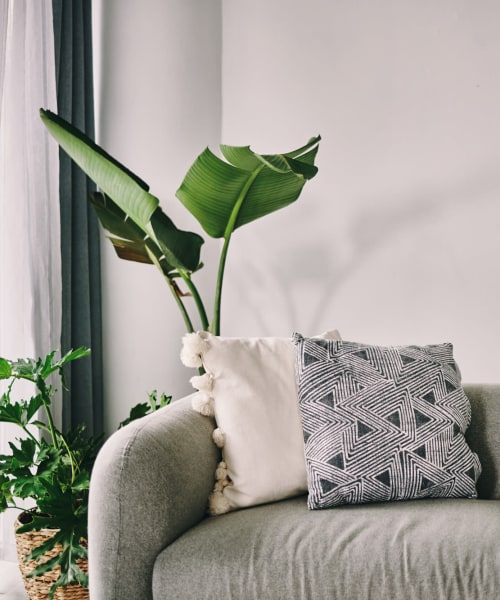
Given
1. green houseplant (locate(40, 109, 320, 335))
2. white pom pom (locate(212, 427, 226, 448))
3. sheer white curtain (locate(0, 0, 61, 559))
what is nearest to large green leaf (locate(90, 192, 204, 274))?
green houseplant (locate(40, 109, 320, 335))

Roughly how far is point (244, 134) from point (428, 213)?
852 millimetres

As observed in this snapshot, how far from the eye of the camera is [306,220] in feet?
9.05

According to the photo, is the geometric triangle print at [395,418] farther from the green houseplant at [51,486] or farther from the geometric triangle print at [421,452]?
the green houseplant at [51,486]

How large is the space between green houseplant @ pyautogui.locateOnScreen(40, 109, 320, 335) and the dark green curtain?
264 mm

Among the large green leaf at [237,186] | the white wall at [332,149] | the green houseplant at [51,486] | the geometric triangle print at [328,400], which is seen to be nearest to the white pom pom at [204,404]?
the geometric triangle print at [328,400]

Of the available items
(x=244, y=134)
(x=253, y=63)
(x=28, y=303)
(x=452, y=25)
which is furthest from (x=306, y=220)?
(x=28, y=303)

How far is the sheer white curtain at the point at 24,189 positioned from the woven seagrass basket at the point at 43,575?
16.2 inches

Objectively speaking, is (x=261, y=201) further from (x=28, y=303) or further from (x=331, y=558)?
(x=331, y=558)

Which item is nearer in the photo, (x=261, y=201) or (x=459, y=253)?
(x=261, y=201)

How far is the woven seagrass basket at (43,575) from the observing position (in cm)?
182

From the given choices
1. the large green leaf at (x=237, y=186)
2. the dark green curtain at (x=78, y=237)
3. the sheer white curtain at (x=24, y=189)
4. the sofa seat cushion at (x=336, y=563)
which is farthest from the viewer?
the dark green curtain at (x=78, y=237)

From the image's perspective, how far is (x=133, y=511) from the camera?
1314mm

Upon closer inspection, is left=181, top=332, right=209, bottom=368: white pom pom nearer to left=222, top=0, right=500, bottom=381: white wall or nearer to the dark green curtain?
the dark green curtain

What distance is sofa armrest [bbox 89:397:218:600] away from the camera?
131 centimetres
